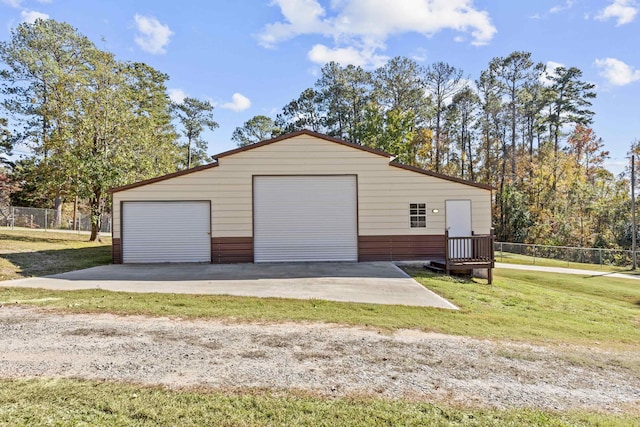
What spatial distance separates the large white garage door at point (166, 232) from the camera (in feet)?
42.4

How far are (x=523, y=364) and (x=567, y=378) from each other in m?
0.44

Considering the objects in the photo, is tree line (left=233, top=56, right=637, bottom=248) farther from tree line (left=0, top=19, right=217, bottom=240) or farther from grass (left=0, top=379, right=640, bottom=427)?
grass (left=0, top=379, right=640, bottom=427)

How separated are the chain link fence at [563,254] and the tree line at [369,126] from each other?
648 cm

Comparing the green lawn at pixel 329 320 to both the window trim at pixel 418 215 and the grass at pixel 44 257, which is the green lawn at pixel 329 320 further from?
the window trim at pixel 418 215

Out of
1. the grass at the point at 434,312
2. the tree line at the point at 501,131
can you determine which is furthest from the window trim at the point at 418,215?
the tree line at the point at 501,131

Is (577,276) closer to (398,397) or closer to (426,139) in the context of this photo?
(398,397)

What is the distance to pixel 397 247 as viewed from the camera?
13.5m

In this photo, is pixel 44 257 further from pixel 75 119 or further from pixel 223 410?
pixel 223 410

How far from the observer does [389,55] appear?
35.2 metres

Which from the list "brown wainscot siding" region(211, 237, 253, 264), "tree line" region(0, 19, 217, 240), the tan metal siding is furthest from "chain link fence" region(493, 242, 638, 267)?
"tree line" region(0, 19, 217, 240)

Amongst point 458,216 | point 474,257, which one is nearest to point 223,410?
point 474,257

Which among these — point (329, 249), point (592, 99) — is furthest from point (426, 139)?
point (329, 249)

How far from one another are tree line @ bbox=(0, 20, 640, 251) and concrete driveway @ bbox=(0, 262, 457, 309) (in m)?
8.97

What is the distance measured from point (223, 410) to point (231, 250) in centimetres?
1043
